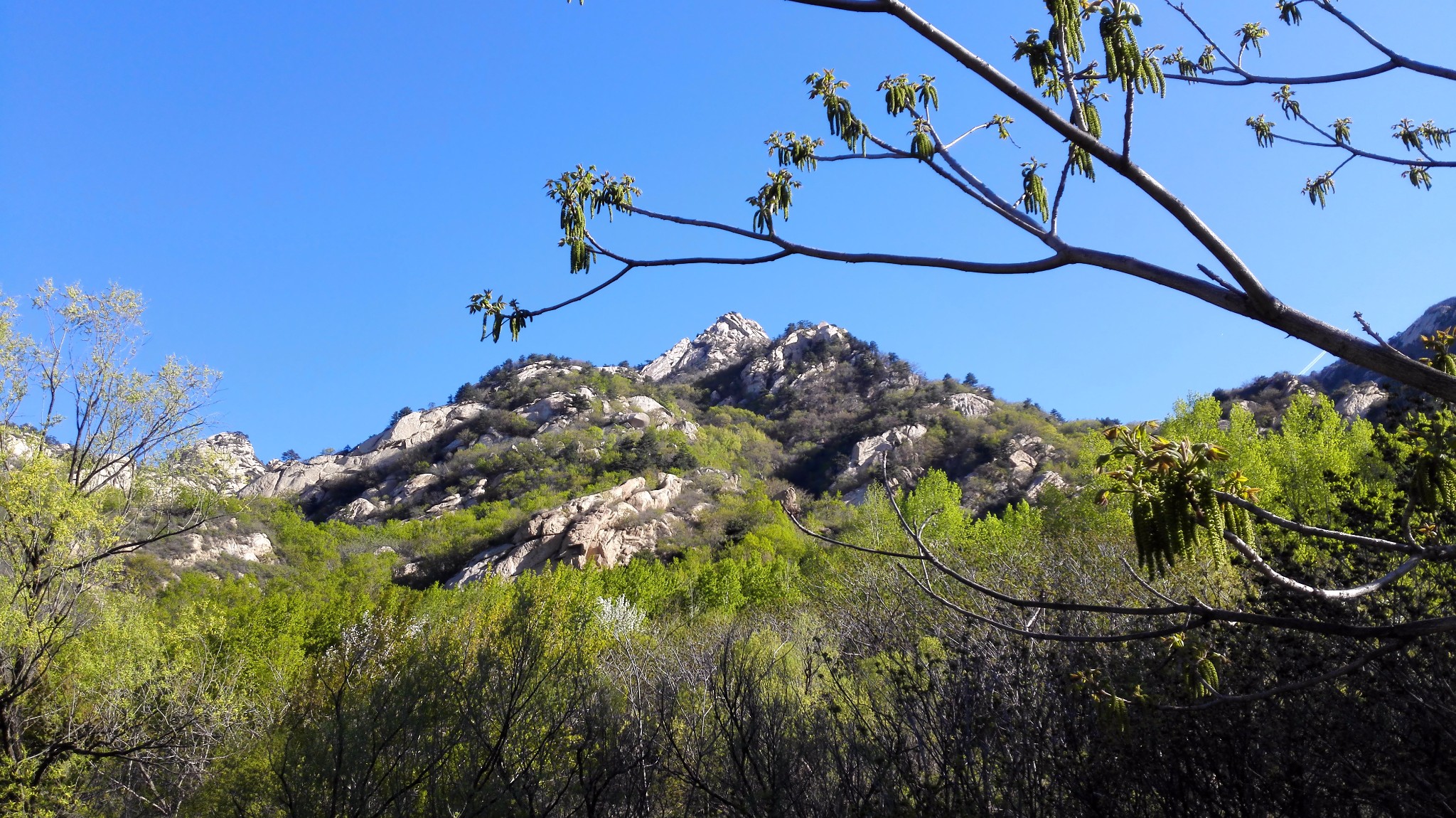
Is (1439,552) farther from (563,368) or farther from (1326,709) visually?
(563,368)

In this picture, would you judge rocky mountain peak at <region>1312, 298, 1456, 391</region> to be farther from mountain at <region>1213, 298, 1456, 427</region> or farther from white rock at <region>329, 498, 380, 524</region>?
white rock at <region>329, 498, 380, 524</region>

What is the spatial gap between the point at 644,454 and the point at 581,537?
1906 cm

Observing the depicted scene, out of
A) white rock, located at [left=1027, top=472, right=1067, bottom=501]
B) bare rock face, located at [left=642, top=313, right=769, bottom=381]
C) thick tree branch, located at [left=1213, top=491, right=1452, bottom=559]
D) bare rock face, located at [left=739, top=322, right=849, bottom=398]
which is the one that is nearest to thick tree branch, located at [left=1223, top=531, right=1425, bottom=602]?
thick tree branch, located at [left=1213, top=491, right=1452, bottom=559]

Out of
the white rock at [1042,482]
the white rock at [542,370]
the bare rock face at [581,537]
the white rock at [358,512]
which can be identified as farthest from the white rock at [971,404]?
the white rock at [358,512]

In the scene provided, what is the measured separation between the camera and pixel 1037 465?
165 ft

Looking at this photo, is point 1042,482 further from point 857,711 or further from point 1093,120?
point 1093,120

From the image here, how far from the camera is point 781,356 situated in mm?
84688

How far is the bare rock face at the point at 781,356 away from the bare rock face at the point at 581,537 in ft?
136

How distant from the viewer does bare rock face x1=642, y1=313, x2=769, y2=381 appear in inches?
3856

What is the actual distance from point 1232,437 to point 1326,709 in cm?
Result: 1690

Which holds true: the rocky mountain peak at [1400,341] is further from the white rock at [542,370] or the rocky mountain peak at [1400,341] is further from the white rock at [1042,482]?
the white rock at [542,370]

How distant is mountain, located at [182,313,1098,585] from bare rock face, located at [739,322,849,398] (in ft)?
0.70

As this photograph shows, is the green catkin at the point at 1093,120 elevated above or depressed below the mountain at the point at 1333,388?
below

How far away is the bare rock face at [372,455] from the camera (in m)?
65.1
